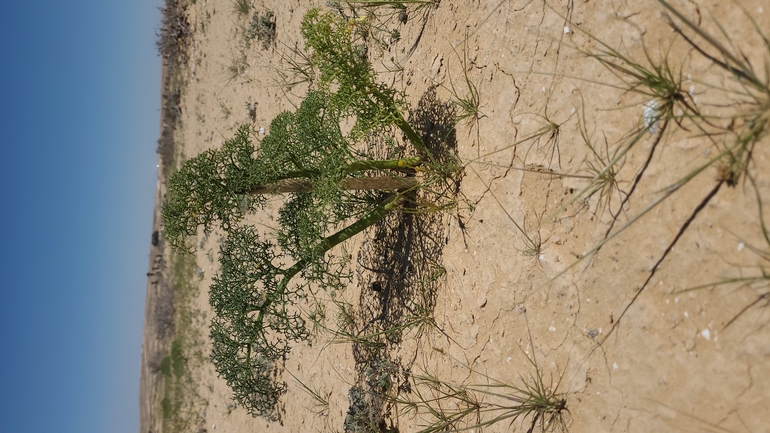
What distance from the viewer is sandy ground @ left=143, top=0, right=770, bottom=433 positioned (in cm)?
243

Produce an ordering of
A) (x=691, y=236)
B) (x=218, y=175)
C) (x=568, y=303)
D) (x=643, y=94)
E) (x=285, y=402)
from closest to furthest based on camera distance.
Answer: (x=691, y=236)
(x=643, y=94)
(x=568, y=303)
(x=218, y=175)
(x=285, y=402)

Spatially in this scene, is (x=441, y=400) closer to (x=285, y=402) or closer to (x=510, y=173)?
(x=510, y=173)

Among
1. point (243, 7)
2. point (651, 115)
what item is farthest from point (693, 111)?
point (243, 7)

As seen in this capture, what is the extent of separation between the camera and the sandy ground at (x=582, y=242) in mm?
2434

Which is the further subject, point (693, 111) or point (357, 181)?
point (357, 181)

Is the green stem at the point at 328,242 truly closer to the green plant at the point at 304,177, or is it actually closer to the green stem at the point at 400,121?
the green plant at the point at 304,177

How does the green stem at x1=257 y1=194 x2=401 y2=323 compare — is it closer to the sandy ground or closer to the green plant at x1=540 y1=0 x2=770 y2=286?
the sandy ground

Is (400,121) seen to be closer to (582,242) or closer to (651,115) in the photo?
(582,242)

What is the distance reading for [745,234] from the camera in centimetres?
237

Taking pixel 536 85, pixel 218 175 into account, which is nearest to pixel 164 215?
pixel 218 175

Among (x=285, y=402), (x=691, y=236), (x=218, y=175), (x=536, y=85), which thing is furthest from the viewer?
(x=285, y=402)

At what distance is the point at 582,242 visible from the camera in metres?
3.08

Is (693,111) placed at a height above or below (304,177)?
below

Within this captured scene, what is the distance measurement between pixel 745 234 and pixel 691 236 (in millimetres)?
231
